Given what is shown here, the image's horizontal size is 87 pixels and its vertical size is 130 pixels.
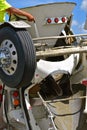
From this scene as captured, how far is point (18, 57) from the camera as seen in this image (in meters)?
4.35

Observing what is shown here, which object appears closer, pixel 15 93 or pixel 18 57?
pixel 18 57

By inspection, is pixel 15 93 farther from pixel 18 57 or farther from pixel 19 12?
pixel 19 12

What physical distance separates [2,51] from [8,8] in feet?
2.17

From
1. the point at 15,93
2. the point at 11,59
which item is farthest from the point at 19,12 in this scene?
the point at 15,93

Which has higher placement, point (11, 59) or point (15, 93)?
point (11, 59)

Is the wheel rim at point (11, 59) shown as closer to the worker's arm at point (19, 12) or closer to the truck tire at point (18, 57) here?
the truck tire at point (18, 57)

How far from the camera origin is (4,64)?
4.54 meters

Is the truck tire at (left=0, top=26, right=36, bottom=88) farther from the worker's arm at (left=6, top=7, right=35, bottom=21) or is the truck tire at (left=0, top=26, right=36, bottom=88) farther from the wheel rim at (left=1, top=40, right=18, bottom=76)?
the worker's arm at (left=6, top=7, right=35, bottom=21)

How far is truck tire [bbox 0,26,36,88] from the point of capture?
4270 mm

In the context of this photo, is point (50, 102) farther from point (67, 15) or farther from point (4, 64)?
point (67, 15)

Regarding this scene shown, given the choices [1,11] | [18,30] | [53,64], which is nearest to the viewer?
[18,30]

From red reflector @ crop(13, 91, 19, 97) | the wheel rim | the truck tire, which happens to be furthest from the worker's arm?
red reflector @ crop(13, 91, 19, 97)

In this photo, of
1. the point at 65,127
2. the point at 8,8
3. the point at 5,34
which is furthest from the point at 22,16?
the point at 65,127

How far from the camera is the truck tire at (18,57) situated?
168 inches
